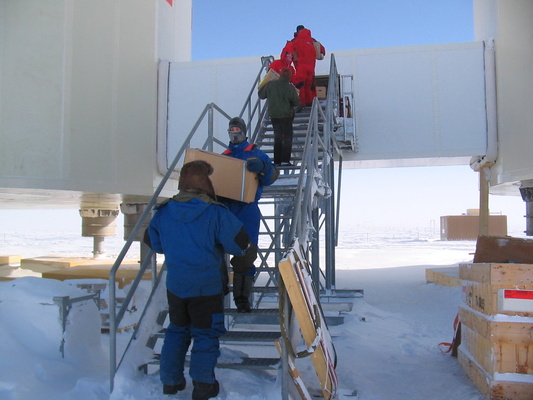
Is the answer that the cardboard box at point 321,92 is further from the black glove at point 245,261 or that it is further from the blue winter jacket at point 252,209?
the black glove at point 245,261

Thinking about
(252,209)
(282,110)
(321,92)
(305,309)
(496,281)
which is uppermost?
(321,92)

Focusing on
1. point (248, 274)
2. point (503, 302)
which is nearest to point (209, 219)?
point (248, 274)

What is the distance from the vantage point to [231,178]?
4059 millimetres

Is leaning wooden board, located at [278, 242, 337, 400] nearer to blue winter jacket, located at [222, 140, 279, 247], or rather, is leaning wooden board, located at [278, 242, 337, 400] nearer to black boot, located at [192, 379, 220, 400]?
blue winter jacket, located at [222, 140, 279, 247]

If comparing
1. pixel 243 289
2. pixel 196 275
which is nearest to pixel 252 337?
pixel 243 289

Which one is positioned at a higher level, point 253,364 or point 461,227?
point 461,227

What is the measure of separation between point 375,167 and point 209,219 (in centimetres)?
911

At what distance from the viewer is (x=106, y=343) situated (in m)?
6.11

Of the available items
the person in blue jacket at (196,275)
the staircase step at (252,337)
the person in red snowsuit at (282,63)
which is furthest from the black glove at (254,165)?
the person in red snowsuit at (282,63)

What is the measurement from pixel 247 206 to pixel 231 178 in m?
0.31

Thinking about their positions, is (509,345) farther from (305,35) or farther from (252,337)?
(305,35)

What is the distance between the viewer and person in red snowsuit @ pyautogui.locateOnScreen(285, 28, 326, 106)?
802 centimetres

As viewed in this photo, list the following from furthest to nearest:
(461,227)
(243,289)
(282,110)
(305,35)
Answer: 1. (461,227)
2. (305,35)
3. (282,110)
4. (243,289)

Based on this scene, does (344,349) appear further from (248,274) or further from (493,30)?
(493,30)
